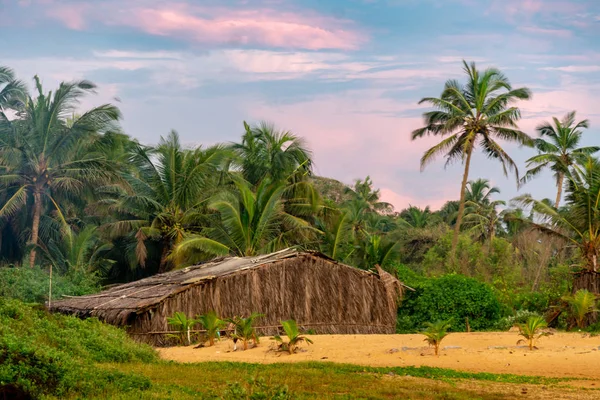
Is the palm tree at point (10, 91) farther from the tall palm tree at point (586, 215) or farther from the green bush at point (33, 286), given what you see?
the tall palm tree at point (586, 215)

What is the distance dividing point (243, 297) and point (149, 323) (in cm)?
282

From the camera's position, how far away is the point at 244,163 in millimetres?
34719

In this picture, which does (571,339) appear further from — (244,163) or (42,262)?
(42,262)

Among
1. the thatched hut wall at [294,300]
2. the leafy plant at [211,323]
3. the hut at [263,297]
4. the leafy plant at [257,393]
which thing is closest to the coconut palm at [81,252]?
the hut at [263,297]

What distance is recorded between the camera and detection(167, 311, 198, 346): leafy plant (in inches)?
768

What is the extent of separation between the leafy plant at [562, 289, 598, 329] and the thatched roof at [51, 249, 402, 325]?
576 centimetres

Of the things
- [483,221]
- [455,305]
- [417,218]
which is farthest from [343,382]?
[417,218]

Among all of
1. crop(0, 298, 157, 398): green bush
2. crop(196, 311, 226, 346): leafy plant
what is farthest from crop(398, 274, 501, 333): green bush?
crop(0, 298, 157, 398): green bush

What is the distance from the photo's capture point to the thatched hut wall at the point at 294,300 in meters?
20.7

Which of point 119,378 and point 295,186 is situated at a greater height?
point 295,186

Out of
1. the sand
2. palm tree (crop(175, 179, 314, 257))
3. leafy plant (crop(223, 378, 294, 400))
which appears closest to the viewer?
leafy plant (crop(223, 378, 294, 400))

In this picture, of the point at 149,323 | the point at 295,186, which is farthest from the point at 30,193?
the point at 149,323

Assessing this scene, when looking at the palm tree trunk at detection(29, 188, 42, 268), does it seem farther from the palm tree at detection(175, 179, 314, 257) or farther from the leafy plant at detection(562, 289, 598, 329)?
the leafy plant at detection(562, 289, 598, 329)

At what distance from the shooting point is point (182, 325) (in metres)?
19.8
